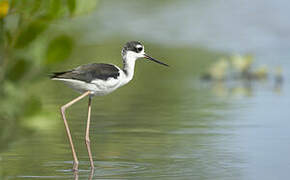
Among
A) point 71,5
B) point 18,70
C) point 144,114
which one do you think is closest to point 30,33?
point 18,70

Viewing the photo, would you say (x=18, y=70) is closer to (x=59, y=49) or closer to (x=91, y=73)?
(x=59, y=49)

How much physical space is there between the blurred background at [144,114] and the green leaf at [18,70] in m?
0.01

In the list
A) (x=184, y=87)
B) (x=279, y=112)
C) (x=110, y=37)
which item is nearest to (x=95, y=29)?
(x=110, y=37)

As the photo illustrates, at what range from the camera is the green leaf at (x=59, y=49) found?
29.6 ft

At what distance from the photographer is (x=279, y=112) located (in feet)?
32.9

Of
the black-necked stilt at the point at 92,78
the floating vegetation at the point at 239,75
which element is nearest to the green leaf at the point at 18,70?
the black-necked stilt at the point at 92,78

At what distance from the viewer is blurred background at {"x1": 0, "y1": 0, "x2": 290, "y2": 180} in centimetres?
722

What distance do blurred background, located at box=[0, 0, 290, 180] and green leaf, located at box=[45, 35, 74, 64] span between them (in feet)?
0.04

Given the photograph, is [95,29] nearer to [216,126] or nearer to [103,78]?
[216,126]

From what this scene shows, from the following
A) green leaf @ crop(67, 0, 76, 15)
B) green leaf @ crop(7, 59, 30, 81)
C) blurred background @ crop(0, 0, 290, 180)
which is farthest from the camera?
green leaf @ crop(7, 59, 30, 81)

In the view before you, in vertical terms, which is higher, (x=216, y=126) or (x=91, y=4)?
(x=91, y=4)

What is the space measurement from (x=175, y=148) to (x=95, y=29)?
12207mm

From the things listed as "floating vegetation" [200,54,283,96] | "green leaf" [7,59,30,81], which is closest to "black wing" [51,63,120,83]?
"green leaf" [7,59,30,81]

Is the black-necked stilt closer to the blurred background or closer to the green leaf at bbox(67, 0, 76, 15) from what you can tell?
the blurred background
